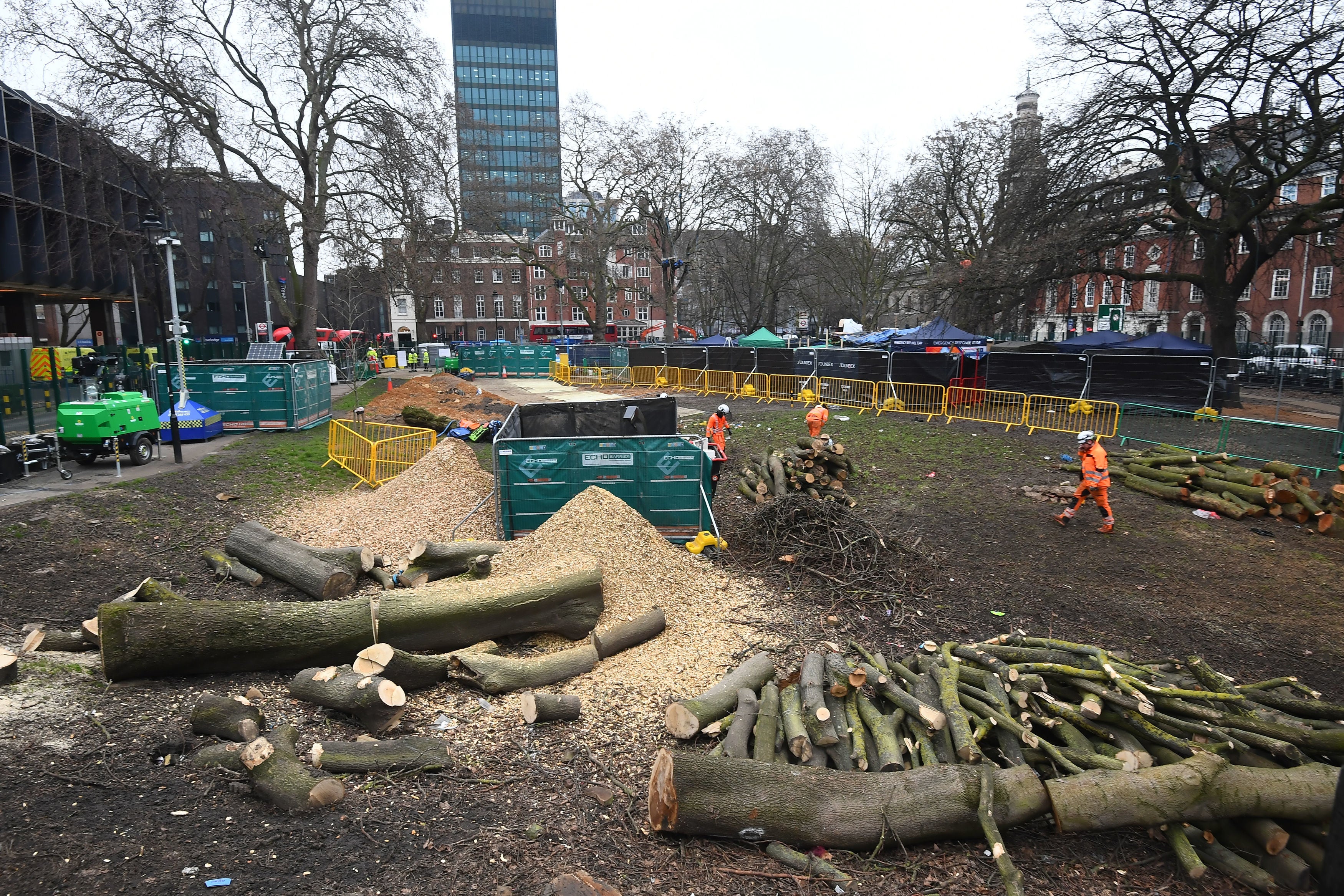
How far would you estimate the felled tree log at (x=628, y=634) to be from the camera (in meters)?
6.47

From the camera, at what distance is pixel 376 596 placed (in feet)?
20.3

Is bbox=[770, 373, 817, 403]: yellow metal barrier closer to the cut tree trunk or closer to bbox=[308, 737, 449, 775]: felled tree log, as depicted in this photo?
the cut tree trunk

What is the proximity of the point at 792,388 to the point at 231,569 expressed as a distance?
20.0m

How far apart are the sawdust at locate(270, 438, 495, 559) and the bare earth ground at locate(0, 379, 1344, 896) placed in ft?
4.47

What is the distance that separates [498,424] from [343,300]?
32.8 m

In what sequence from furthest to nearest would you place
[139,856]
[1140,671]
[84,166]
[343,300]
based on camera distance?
[343,300], [84,166], [1140,671], [139,856]

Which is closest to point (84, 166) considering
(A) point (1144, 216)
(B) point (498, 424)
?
(B) point (498, 424)

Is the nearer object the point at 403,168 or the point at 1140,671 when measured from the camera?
the point at 1140,671

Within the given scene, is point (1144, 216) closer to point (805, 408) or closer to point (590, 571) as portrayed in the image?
point (805, 408)

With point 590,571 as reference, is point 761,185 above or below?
above

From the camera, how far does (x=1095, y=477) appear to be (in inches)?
406

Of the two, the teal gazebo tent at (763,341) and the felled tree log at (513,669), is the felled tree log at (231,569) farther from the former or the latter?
the teal gazebo tent at (763,341)

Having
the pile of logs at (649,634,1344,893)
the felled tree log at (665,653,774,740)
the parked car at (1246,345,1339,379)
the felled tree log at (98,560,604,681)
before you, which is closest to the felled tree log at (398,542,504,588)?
the felled tree log at (98,560,604,681)

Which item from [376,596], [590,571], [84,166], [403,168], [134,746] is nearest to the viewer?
[134,746]
